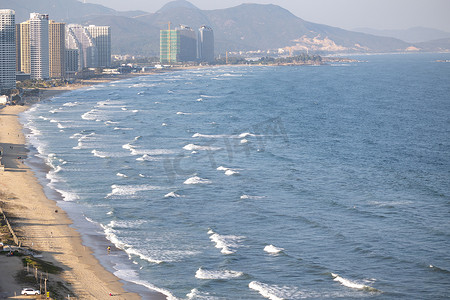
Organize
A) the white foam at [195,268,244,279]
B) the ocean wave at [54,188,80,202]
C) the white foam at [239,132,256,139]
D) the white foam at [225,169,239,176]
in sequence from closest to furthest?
the white foam at [195,268,244,279] → the ocean wave at [54,188,80,202] → the white foam at [225,169,239,176] → the white foam at [239,132,256,139]

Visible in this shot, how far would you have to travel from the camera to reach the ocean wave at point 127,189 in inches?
2477

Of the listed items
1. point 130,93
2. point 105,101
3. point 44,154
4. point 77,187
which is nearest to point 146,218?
point 77,187

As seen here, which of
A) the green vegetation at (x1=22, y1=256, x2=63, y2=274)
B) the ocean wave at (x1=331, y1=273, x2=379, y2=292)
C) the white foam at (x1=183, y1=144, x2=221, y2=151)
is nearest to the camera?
the ocean wave at (x1=331, y1=273, x2=379, y2=292)

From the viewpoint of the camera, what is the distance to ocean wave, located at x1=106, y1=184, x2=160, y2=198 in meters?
62.9

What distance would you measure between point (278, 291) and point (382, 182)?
3076cm

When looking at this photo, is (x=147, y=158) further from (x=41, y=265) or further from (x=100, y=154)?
(x=41, y=265)

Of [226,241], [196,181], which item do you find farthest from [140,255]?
[196,181]

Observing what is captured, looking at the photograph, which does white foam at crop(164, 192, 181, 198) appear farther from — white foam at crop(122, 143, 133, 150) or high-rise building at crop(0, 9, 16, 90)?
high-rise building at crop(0, 9, 16, 90)

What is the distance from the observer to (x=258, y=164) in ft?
251

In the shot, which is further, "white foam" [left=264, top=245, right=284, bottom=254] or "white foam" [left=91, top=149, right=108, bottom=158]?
"white foam" [left=91, top=149, right=108, bottom=158]

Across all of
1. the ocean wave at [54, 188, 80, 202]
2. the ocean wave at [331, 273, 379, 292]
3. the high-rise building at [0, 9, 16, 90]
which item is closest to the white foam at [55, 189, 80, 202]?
the ocean wave at [54, 188, 80, 202]

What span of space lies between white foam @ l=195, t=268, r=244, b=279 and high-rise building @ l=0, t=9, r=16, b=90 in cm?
14196

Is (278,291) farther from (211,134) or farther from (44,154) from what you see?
(211,134)

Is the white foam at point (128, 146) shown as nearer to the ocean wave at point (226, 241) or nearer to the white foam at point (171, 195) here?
the white foam at point (171, 195)
